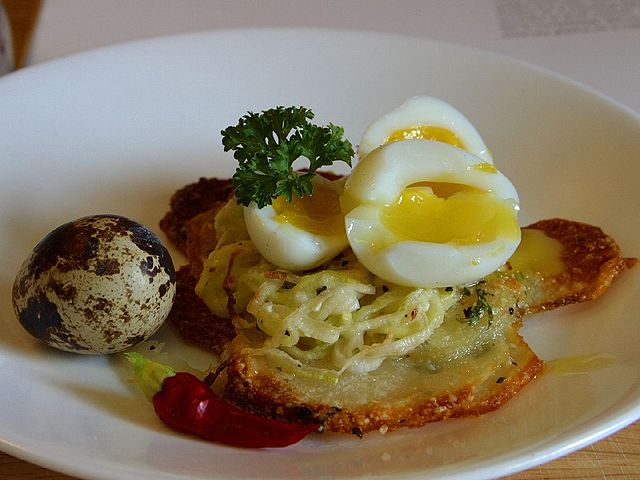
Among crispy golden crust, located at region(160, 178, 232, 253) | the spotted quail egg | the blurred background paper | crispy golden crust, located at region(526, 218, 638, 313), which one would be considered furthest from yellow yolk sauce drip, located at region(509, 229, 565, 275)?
the blurred background paper

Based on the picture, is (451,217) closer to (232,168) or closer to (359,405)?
(359,405)

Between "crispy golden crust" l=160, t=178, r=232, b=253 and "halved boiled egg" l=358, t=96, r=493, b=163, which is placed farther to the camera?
"crispy golden crust" l=160, t=178, r=232, b=253

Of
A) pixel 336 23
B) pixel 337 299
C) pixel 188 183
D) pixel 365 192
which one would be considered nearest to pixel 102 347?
pixel 337 299

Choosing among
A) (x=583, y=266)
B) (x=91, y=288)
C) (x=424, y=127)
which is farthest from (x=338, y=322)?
(x=583, y=266)

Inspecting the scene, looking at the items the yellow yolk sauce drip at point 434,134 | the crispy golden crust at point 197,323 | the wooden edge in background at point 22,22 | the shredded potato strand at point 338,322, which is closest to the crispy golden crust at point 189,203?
the crispy golden crust at point 197,323

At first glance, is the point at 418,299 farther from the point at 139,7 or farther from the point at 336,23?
the point at 139,7

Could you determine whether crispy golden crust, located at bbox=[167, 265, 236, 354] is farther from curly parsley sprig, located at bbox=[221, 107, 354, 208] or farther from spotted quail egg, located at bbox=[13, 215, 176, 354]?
curly parsley sprig, located at bbox=[221, 107, 354, 208]
